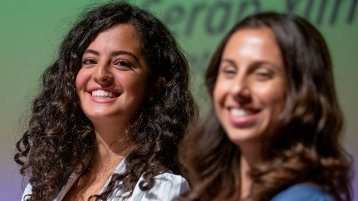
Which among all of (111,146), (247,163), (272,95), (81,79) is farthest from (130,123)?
(272,95)

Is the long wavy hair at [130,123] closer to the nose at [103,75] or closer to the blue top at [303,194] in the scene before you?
the nose at [103,75]

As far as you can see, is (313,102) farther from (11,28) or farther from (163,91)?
(11,28)

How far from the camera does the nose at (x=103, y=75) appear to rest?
6.73 feet

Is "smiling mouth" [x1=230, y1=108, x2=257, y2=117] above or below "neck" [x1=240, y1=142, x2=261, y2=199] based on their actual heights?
above

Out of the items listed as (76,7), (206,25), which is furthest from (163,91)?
(76,7)

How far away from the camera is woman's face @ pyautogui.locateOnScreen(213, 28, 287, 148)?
4.49 feet

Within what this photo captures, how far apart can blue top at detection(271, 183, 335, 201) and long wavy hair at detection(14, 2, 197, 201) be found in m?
0.77

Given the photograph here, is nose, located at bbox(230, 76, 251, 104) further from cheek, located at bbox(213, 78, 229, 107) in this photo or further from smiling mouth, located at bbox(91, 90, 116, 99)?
smiling mouth, located at bbox(91, 90, 116, 99)

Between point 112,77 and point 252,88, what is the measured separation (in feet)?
2.53

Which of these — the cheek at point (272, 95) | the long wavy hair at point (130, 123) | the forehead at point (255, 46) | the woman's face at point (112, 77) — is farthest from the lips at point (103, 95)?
the cheek at point (272, 95)

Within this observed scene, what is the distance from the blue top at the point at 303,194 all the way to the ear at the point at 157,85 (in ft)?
2.90

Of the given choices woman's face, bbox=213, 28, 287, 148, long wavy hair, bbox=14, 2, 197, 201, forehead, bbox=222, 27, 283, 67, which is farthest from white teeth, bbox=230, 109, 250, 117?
long wavy hair, bbox=14, 2, 197, 201

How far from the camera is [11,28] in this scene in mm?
2912

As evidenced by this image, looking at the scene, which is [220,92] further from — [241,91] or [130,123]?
[130,123]
